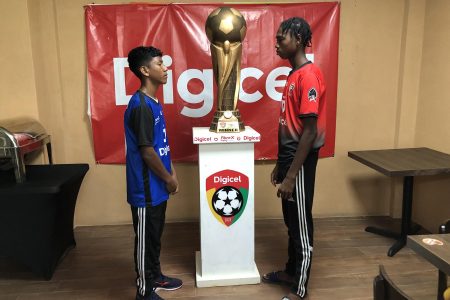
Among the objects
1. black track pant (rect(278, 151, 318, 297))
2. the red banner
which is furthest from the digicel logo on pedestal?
the red banner

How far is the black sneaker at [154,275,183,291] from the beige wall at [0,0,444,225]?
944mm

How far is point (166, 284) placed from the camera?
2107 millimetres

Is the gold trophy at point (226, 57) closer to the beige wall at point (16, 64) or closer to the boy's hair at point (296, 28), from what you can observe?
the boy's hair at point (296, 28)

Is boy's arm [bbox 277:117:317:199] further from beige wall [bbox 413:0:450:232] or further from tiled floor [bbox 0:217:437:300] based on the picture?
beige wall [bbox 413:0:450:232]

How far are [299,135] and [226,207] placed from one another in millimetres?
577

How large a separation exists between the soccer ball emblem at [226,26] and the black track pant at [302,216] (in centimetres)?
74

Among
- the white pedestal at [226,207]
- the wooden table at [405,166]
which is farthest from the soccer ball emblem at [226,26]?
the wooden table at [405,166]

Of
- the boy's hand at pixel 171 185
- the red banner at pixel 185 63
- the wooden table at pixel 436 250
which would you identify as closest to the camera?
the wooden table at pixel 436 250

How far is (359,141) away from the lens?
3049mm

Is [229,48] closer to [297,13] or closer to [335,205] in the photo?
[297,13]

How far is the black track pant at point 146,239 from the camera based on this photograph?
1.84 metres

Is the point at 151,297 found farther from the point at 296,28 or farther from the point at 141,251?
the point at 296,28

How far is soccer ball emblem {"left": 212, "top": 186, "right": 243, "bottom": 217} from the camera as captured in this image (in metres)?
2.05

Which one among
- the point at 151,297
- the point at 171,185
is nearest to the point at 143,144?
the point at 171,185
